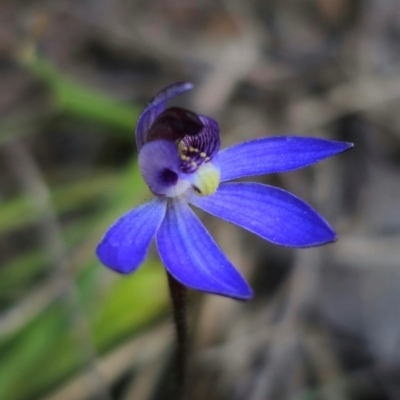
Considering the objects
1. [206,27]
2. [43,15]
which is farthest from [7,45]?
[206,27]

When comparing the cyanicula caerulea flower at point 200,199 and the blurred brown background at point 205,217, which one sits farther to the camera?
the blurred brown background at point 205,217

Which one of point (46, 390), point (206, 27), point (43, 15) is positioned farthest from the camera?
point (206, 27)

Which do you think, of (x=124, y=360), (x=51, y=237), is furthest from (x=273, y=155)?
(x=51, y=237)

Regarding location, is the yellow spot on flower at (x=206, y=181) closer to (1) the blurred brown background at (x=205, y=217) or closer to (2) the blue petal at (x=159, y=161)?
(2) the blue petal at (x=159, y=161)

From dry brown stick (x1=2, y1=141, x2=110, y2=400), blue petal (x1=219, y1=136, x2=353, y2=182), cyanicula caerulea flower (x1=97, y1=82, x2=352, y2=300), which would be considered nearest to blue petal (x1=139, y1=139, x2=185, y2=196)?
cyanicula caerulea flower (x1=97, y1=82, x2=352, y2=300)

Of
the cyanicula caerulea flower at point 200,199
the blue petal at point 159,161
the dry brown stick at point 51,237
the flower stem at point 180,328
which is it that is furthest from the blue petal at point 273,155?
the dry brown stick at point 51,237

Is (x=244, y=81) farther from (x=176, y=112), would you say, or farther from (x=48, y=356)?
(x=176, y=112)

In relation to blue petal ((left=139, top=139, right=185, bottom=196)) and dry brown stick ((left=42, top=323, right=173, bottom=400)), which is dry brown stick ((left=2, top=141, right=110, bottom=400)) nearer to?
dry brown stick ((left=42, top=323, right=173, bottom=400))
